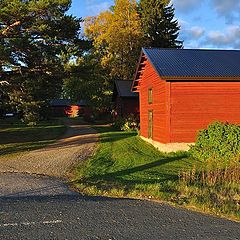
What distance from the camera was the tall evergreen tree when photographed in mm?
49406

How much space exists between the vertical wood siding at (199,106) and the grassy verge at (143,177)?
150 cm

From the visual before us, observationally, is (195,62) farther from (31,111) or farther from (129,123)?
(129,123)

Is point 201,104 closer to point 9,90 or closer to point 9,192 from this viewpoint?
point 9,90

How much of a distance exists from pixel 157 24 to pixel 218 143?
117ft

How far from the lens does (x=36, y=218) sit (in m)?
7.29

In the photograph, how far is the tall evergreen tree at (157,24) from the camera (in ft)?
162

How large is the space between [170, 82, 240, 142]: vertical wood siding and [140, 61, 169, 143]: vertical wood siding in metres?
0.56

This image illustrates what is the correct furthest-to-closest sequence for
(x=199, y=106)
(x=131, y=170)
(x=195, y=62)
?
(x=195, y=62), (x=199, y=106), (x=131, y=170)

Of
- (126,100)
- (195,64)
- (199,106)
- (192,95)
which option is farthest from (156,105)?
(126,100)

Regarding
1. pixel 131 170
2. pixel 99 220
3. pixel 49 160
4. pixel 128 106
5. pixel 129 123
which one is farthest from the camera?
pixel 128 106

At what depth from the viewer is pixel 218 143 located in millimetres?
17656

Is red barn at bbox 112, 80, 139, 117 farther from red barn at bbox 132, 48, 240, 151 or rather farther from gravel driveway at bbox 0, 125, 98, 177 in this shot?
red barn at bbox 132, 48, 240, 151

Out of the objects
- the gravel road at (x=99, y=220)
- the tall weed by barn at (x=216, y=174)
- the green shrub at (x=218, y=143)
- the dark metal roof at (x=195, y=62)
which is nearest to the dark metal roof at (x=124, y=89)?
the dark metal roof at (x=195, y=62)

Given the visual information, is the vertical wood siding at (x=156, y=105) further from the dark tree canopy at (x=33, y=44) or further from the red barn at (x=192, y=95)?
the dark tree canopy at (x=33, y=44)
